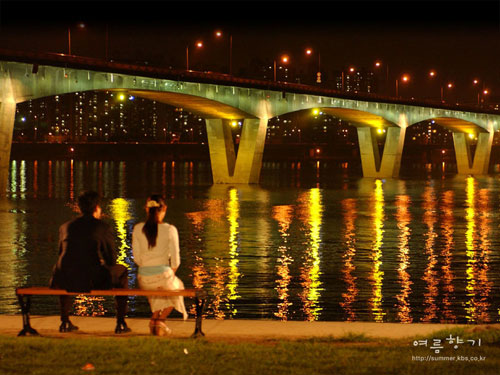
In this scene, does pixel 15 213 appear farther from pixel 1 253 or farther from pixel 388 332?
pixel 388 332

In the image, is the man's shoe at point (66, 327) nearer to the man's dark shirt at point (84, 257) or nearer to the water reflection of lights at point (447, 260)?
the man's dark shirt at point (84, 257)

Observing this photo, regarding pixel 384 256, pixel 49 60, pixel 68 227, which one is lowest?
pixel 384 256

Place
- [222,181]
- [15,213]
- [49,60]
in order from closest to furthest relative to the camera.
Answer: [15,213], [49,60], [222,181]

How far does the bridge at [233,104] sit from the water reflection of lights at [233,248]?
14.4 meters

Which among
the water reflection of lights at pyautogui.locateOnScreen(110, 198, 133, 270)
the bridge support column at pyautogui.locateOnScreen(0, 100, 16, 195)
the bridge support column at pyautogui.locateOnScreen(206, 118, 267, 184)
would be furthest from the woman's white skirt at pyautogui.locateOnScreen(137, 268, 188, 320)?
the bridge support column at pyautogui.locateOnScreen(206, 118, 267, 184)

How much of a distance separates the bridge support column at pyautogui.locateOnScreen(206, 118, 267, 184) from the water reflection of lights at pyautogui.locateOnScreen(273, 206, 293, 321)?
1481 inches

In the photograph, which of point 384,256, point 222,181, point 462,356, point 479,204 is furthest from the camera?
point 222,181

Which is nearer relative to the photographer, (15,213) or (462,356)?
(462,356)

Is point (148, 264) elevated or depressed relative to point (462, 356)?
elevated

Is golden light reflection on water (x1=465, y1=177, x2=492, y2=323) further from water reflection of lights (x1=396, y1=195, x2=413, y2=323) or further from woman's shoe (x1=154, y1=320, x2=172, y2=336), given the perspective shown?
woman's shoe (x1=154, y1=320, x2=172, y2=336)

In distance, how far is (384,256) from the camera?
80.0 ft

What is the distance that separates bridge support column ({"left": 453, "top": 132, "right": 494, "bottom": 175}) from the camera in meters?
124

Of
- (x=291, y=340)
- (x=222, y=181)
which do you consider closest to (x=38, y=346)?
(x=291, y=340)

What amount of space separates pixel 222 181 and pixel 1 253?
180ft
